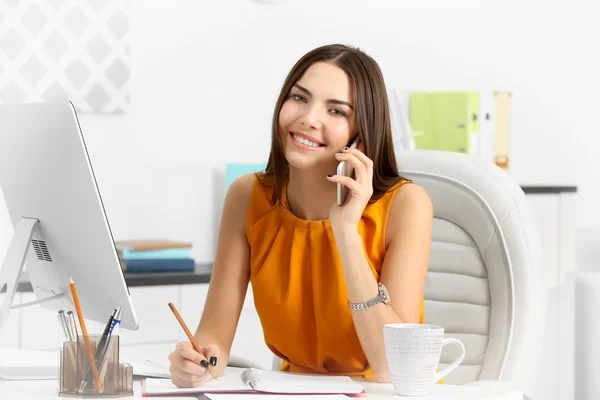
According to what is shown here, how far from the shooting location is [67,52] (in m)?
2.98

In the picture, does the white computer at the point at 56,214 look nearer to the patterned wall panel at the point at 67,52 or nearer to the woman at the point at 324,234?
the woman at the point at 324,234

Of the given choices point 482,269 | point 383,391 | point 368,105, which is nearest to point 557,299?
point 482,269

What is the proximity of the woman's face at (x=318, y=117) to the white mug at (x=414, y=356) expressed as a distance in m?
0.48

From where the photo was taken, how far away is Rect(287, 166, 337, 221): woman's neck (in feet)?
5.47

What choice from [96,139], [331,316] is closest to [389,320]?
[331,316]

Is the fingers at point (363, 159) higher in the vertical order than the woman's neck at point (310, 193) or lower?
higher

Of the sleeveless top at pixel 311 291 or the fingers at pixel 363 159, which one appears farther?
the sleeveless top at pixel 311 291

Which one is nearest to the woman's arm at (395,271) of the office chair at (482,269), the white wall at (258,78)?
the office chair at (482,269)

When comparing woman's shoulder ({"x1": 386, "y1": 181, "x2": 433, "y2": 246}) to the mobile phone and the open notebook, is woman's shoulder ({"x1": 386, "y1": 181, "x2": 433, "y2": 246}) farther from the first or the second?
the open notebook

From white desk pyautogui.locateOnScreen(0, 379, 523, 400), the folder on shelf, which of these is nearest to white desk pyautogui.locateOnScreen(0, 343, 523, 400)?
white desk pyautogui.locateOnScreen(0, 379, 523, 400)

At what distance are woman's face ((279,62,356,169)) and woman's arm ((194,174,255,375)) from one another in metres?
0.24

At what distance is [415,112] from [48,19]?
157 centimetres

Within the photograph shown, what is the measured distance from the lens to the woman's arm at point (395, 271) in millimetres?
1454

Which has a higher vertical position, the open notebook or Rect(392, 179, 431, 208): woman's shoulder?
Rect(392, 179, 431, 208): woman's shoulder
